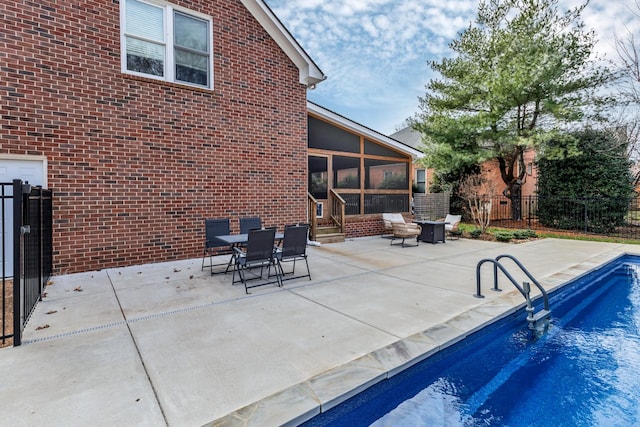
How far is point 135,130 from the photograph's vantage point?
6.93 m

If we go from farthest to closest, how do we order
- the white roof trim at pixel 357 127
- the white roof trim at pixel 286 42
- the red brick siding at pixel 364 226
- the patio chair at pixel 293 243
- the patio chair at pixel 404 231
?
1. the red brick siding at pixel 364 226
2. the white roof trim at pixel 357 127
3. the patio chair at pixel 404 231
4. the white roof trim at pixel 286 42
5. the patio chair at pixel 293 243

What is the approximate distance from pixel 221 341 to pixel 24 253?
265cm

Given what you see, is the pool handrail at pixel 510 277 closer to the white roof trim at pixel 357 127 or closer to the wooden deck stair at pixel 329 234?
the wooden deck stair at pixel 329 234

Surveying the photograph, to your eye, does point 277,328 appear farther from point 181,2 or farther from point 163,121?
point 181,2

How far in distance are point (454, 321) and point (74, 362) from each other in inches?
159

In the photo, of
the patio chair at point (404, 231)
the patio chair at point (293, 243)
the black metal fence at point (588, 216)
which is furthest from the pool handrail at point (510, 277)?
the black metal fence at point (588, 216)

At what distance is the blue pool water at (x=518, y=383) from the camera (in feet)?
8.66

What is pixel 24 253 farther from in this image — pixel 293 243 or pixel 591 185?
pixel 591 185

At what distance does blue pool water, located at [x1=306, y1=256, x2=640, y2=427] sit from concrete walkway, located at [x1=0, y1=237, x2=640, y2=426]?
17 centimetres

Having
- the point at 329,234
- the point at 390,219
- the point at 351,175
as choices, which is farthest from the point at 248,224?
the point at 390,219

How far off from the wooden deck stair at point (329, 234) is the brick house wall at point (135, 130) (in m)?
1.68

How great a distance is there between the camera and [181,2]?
24.6 feet

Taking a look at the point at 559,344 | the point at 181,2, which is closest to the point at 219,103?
the point at 181,2

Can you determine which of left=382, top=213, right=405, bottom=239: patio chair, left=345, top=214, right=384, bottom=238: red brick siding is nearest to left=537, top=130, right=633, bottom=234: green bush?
left=382, top=213, right=405, bottom=239: patio chair
